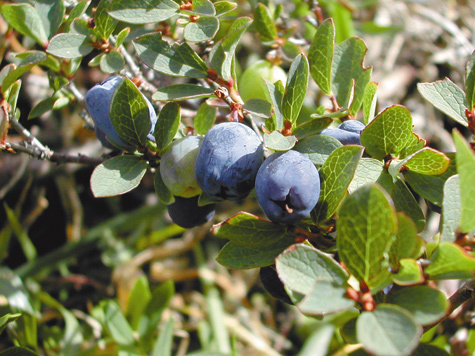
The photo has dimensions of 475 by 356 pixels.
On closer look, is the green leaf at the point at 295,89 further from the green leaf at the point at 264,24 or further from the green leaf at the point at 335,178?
the green leaf at the point at 264,24

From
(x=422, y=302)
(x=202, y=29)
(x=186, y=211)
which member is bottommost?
(x=186, y=211)

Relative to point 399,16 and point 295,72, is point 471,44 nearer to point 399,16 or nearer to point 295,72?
point 399,16

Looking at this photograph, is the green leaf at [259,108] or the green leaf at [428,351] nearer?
the green leaf at [428,351]

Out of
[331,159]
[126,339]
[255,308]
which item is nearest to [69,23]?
[331,159]

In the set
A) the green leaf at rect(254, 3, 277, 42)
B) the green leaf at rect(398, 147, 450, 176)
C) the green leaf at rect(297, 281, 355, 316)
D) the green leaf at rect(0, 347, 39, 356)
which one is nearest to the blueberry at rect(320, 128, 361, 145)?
the green leaf at rect(398, 147, 450, 176)

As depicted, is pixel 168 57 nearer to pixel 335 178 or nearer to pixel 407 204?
pixel 335 178

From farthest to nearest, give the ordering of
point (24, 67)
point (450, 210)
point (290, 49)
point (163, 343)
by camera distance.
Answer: point (290, 49)
point (163, 343)
point (24, 67)
point (450, 210)

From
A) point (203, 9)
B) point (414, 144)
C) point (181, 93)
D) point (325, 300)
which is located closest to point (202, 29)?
point (203, 9)

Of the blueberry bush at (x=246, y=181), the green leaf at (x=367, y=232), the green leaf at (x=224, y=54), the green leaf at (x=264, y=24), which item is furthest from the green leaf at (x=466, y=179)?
the green leaf at (x=264, y=24)

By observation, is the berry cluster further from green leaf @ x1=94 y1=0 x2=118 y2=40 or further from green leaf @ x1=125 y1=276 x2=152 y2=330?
green leaf @ x1=125 y1=276 x2=152 y2=330
